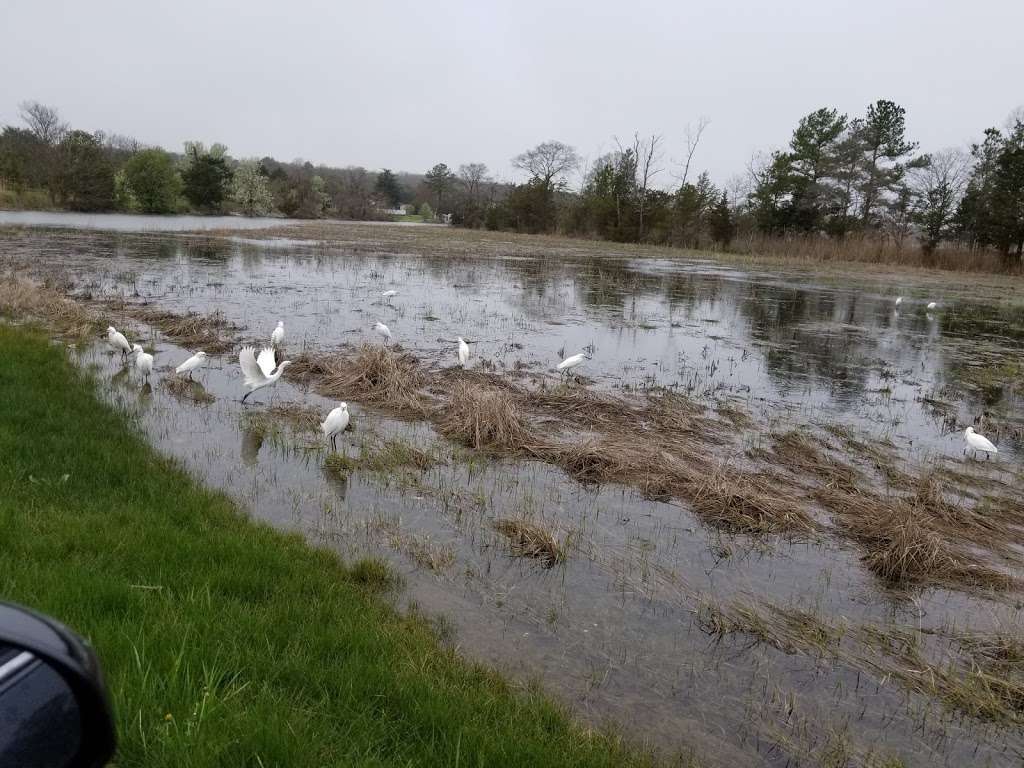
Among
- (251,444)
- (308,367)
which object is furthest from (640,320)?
(251,444)

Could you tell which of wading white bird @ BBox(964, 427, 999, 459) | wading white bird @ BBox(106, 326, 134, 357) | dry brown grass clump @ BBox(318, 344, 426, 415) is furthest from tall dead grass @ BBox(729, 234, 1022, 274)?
wading white bird @ BBox(106, 326, 134, 357)

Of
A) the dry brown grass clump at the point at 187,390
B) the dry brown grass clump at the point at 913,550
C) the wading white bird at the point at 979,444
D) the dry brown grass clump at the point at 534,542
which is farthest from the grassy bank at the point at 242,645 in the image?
the wading white bird at the point at 979,444

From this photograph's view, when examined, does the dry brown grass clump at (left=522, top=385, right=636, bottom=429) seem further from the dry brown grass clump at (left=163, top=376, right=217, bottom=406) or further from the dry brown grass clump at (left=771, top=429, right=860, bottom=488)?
the dry brown grass clump at (left=163, top=376, right=217, bottom=406)

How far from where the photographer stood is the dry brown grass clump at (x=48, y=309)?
457 inches

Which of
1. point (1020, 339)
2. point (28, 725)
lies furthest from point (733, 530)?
point (1020, 339)

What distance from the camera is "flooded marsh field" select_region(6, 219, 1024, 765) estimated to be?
154 inches

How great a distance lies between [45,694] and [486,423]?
22.0 feet

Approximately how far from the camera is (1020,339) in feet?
55.9

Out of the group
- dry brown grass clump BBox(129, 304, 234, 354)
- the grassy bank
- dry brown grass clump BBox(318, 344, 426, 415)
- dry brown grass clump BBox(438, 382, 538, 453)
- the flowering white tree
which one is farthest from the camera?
the flowering white tree

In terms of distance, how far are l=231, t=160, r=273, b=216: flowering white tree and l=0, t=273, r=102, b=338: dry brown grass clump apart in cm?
5809

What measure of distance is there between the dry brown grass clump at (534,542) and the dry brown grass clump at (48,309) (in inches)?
369

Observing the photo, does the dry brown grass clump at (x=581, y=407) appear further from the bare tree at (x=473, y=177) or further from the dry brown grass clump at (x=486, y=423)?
the bare tree at (x=473, y=177)

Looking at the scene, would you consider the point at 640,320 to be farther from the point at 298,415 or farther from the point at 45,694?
the point at 45,694

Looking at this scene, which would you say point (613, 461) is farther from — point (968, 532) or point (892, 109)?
point (892, 109)
